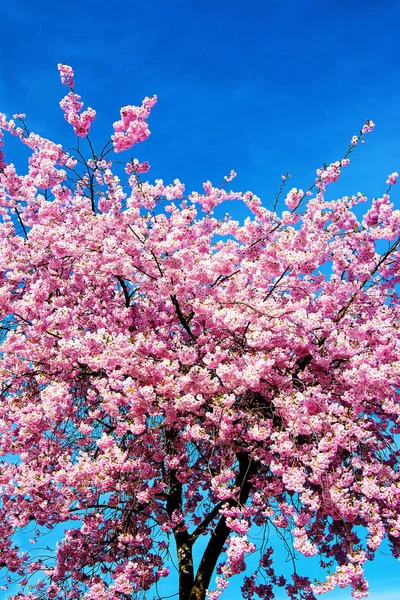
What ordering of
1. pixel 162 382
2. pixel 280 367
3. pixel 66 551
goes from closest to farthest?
pixel 162 382 → pixel 280 367 → pixel 66 551

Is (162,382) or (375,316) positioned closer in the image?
(162,382)

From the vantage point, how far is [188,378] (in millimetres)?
6793

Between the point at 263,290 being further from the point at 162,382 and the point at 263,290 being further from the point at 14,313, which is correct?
the point at 14,313

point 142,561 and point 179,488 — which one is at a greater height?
point 179,488

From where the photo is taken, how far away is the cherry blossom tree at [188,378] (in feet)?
23.1

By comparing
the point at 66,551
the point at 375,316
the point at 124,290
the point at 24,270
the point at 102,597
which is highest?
the point at 24,270

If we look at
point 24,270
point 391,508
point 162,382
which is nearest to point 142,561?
point 162,382

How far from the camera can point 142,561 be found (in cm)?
814

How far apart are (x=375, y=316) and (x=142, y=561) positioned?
16.7 ft

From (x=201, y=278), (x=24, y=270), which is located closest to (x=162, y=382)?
(x=201, y=278)

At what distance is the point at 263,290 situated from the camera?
844 centimetres

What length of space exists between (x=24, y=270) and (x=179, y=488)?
14.4 feet

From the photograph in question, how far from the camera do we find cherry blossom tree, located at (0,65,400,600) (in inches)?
277

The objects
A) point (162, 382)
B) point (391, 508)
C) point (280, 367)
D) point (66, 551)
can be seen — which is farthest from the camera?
point (66, 551)
